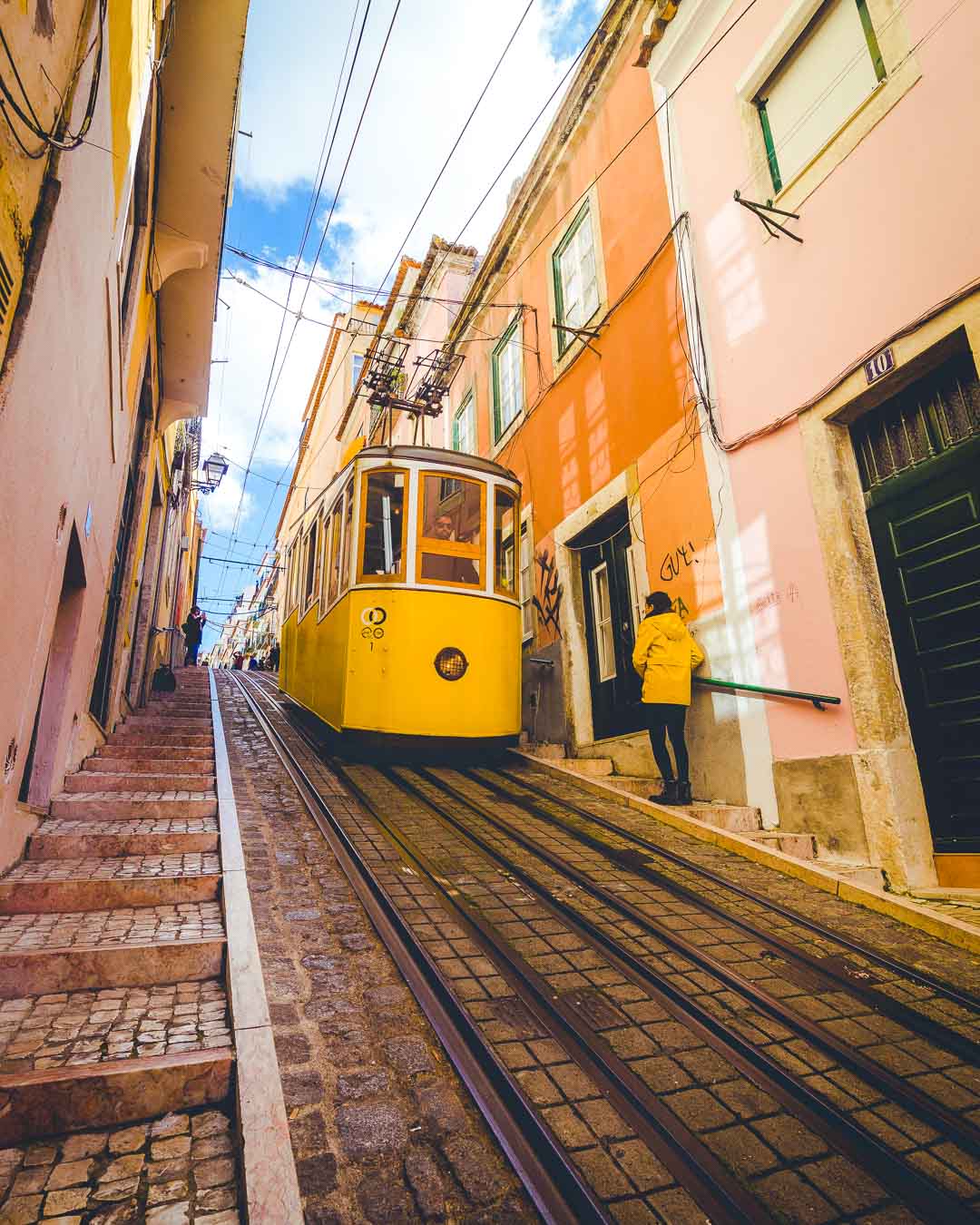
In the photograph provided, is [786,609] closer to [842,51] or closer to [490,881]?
Answer: [490,881]

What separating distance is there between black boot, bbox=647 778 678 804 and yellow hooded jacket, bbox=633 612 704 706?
26.9 inches

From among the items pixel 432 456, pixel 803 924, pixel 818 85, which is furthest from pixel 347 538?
pixel 818 85

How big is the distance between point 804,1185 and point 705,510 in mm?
5142

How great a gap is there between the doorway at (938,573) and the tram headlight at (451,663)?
12.5 ft

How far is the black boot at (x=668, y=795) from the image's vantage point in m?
5.48

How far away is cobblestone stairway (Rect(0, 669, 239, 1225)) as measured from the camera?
5.17 feet

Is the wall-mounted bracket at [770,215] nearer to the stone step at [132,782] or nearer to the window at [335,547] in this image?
the window at [335,547]

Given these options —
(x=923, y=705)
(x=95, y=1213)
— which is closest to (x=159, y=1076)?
(x=95, y=1213)

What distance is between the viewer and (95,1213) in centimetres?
148

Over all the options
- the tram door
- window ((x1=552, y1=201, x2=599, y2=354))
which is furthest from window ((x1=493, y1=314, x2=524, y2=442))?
the tram door

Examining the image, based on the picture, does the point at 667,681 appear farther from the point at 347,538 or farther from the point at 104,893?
the point at 104,893

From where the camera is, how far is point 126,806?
173 inches

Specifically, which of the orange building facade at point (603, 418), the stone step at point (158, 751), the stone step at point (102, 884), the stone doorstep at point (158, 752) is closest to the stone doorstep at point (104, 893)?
the stone step at point (102, 884)

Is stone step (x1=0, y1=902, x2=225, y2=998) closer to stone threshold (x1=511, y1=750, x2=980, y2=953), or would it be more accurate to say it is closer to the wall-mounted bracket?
stone threshold (x1=511, y1=750, x2=980, y2=953)
